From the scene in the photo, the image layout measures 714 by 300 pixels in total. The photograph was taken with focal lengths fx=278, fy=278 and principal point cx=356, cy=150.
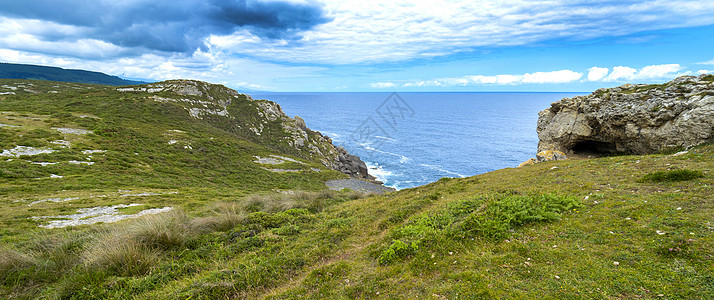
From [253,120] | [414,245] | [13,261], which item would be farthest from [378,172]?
[13,261]

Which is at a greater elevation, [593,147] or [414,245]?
[593,147]

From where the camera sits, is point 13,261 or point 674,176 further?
point 674,176

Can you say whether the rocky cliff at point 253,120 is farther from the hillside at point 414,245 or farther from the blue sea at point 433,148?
the hillside at point 414,245

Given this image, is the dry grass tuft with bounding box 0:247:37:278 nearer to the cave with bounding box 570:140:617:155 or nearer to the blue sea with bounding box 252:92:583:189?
the cave with bounding box 570:140:617:155

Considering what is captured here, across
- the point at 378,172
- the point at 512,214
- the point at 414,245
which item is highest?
the point at 512,214

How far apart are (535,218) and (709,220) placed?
331 cm

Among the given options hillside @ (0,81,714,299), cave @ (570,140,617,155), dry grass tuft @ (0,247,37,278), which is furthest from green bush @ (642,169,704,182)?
dry grass tuft @ (0,247,37,278)

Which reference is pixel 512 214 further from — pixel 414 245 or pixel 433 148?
pixel 433 148

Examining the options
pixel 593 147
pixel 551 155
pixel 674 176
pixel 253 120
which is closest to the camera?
pixel 674 176

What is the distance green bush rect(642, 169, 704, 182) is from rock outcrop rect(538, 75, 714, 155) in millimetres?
10164

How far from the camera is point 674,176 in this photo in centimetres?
959

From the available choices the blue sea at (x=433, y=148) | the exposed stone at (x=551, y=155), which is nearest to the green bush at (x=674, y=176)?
the exposed stone at (x=551, y=155)

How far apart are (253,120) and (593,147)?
7902 cm

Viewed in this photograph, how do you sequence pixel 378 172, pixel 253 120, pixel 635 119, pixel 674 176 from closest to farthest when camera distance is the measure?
pixel 674 176
pixel 635 119
pixel 378 172
pixel 253 120
